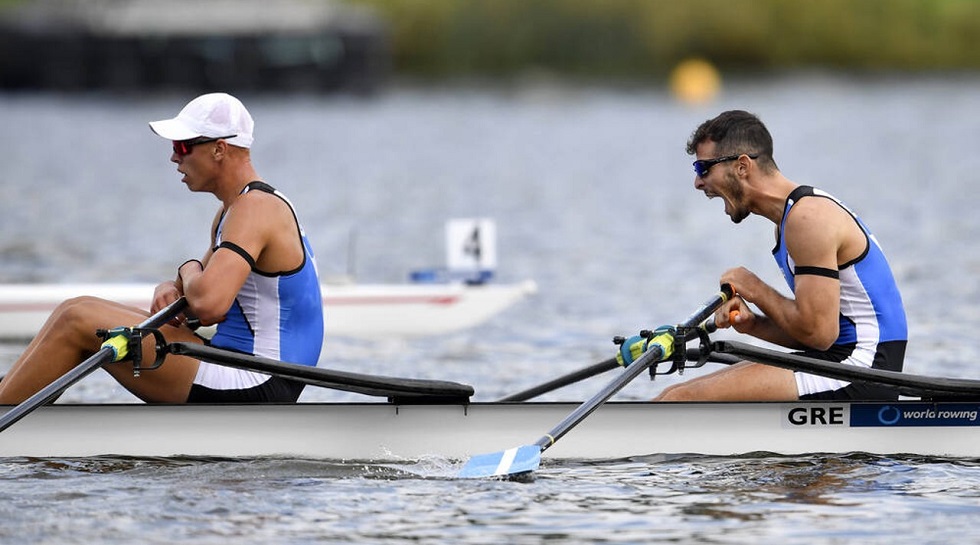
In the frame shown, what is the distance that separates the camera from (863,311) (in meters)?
8.20

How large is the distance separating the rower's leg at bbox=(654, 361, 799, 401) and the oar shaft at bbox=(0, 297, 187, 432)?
248cm

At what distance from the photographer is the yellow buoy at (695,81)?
2857 inches

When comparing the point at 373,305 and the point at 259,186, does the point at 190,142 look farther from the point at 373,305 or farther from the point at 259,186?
the point at 373,305

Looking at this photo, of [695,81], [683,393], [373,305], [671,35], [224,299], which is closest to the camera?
[224,299]

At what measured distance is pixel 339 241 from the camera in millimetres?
24203

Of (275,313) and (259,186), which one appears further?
(275,313)

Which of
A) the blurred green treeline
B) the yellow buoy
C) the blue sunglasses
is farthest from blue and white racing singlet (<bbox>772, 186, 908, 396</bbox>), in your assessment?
the blurred green treeline

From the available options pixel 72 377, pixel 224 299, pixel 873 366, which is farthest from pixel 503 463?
pixel 72 377

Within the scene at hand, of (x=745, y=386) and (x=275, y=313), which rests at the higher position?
(x=275, y=313)

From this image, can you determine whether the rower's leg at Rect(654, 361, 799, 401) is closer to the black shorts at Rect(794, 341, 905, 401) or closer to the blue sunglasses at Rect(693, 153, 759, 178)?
the black shorts at Rect(794, 341, 905, 401)

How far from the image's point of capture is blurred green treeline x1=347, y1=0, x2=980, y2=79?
76812 mm

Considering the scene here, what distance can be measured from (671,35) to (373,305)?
6468 centimetres

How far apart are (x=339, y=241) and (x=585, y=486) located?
16.2 meters

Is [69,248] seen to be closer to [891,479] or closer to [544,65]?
[891,479]
